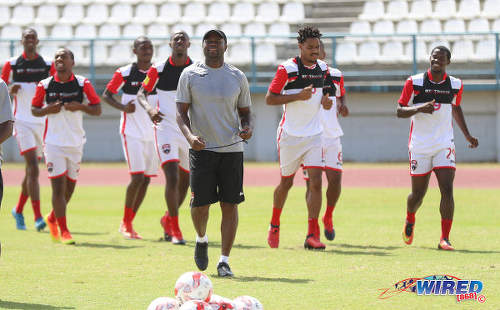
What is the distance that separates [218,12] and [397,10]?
5.23 m

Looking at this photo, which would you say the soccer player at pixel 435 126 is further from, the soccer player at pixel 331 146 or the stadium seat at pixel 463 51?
the stadium seat at pixel 463 51

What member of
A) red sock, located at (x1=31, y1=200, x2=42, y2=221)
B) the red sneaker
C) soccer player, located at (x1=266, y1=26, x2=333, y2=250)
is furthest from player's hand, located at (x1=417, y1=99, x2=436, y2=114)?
red sock, located at (x1=31, y1=200, x2=42, y2=221)

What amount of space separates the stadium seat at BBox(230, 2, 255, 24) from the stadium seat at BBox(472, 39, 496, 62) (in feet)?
22.7

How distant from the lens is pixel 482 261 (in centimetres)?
966

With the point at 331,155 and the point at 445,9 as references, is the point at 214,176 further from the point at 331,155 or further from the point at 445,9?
the point at 445,9

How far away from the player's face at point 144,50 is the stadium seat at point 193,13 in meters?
15.2

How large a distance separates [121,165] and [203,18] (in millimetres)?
5277

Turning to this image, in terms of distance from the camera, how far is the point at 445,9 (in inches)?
1015

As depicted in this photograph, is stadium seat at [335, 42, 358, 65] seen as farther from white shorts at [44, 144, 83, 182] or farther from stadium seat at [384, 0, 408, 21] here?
white shorts at [44, 144, 83, 182]

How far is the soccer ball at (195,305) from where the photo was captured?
5.96 meters

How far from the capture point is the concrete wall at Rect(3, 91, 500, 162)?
23812 mm

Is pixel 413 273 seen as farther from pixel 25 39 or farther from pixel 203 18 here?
pixel 203 18

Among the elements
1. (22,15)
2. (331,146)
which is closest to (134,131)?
(331,146)

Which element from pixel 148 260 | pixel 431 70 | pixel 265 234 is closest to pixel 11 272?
pixel 148 260
